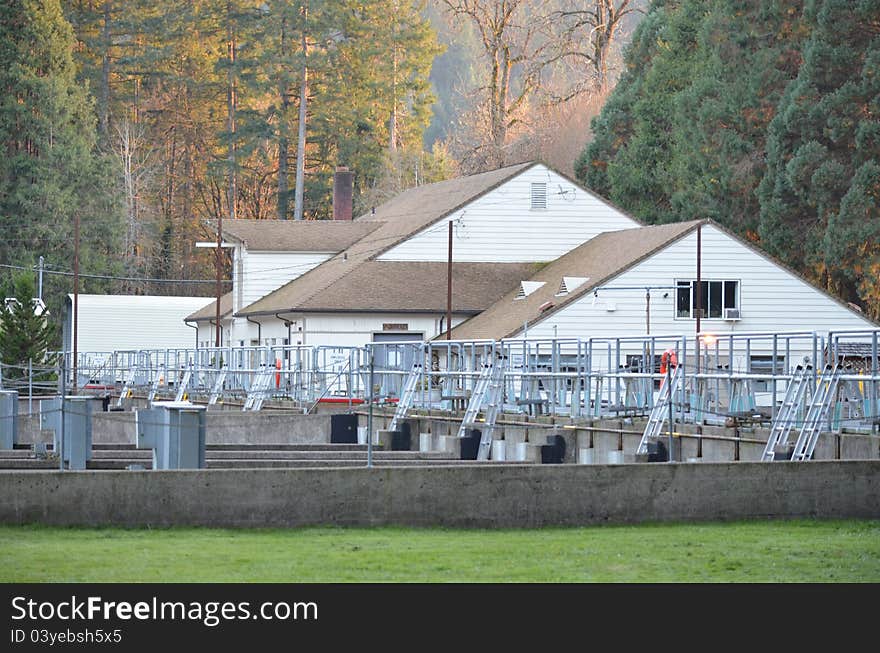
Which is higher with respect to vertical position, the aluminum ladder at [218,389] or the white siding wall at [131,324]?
the white siding wall at [131,324]

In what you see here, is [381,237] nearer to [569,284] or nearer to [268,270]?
[268,270]

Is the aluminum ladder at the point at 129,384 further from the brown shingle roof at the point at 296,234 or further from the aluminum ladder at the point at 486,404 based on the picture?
the aluminum ladder at the point at 486,404

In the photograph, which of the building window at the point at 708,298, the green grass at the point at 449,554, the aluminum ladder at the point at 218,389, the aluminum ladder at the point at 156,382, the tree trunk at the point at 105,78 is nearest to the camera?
the green grass at the point at 449,554

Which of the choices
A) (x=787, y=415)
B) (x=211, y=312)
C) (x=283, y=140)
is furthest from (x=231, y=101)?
(x=787, y=415)

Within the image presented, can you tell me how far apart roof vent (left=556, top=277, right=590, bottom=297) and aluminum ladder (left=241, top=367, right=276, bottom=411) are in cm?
1273

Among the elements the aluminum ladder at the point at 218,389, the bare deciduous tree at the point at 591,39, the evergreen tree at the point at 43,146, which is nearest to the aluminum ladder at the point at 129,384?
the aluminum ladder at the point at 218,389

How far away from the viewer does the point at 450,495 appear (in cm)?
1677

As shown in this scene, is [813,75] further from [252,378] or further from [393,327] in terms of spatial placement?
[252,378]

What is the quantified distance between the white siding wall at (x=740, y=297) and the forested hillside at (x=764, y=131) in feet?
5.39

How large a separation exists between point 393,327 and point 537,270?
5.74m

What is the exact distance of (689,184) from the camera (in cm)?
6475

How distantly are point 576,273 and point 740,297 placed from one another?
5303 mm

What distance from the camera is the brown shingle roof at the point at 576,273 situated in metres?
51.5
